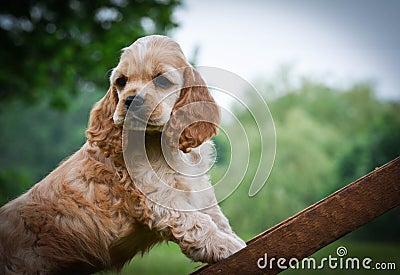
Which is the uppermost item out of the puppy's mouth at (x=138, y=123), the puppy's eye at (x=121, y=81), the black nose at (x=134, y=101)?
the puppy's eye at (x=121, y=81)

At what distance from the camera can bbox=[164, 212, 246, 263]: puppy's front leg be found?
4043 millimetres

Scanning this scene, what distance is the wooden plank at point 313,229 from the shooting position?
12.7 ft

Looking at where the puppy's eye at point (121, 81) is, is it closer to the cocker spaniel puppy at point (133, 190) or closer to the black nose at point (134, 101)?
the cocker spaniel puppy at point (133, 190)

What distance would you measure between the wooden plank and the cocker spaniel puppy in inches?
9.3

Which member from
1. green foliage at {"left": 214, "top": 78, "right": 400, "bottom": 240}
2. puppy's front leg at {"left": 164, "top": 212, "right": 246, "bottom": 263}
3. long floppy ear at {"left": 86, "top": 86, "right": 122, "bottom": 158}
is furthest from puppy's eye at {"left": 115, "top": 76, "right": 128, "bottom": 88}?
green foliage at {"left": 214, "top": 78, "right": 400, "bottom": 240}

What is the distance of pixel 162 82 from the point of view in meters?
4.05

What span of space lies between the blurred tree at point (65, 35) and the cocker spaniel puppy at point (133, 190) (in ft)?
30.2

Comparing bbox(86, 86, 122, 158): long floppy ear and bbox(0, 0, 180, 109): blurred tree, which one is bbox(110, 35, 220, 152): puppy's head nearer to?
bbox(86, 86, 122, 158): long floppy ear

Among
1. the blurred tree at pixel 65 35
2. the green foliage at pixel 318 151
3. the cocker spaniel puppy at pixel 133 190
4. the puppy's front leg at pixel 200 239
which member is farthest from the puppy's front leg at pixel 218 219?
the blurred tree at pixel 65 35

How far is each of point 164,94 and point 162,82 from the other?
8 cm

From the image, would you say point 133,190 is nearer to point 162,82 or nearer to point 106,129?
point 106,129

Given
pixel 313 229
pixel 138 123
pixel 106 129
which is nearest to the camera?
pixel 313 229

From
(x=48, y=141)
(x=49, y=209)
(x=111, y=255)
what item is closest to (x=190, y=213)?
(x=111, y=255)

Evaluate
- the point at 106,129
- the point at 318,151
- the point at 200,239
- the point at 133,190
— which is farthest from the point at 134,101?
the point at 318,151
